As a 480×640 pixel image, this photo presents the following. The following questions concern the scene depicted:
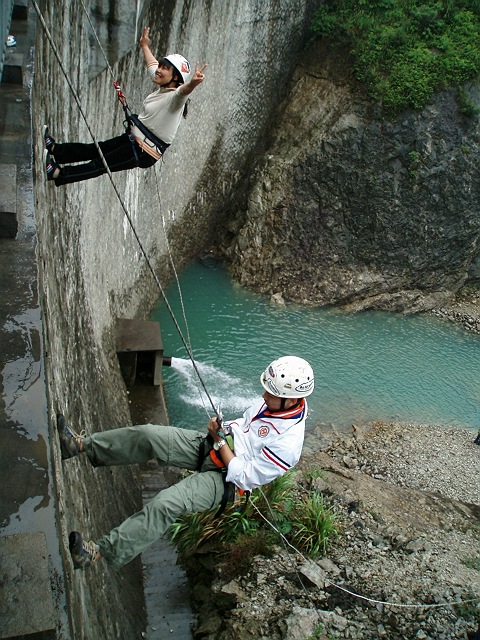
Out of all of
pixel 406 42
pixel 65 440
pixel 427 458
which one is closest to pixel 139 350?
pixel 65 440

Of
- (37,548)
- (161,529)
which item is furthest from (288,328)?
(37,548)

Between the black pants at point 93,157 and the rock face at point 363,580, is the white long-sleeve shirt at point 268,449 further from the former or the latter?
the black pants at point 93,157

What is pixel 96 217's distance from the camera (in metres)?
7.86

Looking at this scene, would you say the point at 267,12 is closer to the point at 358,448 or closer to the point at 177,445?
the point at 358,448

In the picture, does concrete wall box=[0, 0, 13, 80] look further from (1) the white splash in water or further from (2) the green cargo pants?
(1) the white splash in water

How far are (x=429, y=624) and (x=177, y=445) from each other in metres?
2.63

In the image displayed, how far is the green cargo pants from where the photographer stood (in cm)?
366

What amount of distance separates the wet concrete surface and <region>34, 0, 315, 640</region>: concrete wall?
117 mm

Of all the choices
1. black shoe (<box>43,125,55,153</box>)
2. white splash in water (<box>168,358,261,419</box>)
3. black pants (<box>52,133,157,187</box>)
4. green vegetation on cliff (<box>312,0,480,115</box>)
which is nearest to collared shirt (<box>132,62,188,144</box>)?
black pants (<box>52,133,157,187</box>)

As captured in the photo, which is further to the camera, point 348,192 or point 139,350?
point 348,192

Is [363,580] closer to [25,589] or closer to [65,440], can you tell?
[65,440]

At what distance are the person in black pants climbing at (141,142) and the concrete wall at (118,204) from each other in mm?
190

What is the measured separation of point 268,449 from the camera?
4.09m

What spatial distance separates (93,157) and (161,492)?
2624 millimetres
